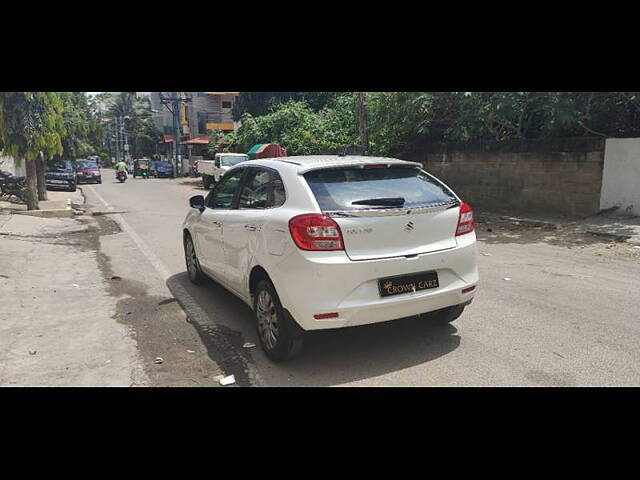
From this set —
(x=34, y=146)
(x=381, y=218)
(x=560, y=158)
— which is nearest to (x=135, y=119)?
(x=34, y=146)

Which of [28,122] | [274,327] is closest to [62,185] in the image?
[28,122]

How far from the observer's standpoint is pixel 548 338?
4.53 meters

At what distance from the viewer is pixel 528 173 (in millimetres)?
12719

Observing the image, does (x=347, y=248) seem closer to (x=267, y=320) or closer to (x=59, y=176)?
(x=267, y=320)

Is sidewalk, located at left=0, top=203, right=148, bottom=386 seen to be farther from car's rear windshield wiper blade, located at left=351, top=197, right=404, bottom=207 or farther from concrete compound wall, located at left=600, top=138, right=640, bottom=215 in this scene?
concrete compound wall, located at left=600, top=138, right=640, bottom=215

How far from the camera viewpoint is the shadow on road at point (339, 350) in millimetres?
3934

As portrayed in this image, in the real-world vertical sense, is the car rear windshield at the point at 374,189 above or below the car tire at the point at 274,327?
above

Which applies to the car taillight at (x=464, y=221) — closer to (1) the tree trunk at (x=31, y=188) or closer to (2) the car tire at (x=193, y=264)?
(2) the car tire at (x=193, y=264)

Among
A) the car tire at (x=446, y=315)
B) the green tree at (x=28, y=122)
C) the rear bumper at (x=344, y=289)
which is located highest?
the green tree at (x=28, y=122)

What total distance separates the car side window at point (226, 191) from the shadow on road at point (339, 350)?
3.95 ft

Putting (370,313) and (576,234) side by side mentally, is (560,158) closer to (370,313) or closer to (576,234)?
(576,234)

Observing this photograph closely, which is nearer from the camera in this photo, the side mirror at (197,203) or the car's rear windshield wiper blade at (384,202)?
the car's rear windshield wiper blade at (384,202)

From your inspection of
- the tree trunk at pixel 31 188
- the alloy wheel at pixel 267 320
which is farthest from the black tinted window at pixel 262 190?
the tree trunk at pixel 31 188

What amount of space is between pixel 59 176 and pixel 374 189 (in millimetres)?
24422
